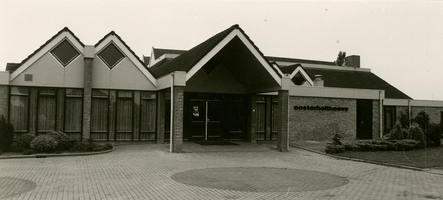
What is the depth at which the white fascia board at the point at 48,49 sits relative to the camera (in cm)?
1738

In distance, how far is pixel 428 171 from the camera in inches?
495

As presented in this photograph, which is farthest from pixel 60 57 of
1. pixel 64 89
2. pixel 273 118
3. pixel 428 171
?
pixel 428 171

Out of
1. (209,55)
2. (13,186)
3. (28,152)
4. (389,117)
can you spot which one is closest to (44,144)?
(28,152)

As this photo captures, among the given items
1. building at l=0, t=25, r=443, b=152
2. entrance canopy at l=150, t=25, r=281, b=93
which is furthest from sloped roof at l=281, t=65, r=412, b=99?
entrance canopy at l=150, t=25, r=281, b=93

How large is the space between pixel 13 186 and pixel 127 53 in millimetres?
11228

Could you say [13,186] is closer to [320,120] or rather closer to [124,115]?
[124,115]

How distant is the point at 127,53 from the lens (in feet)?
63.2

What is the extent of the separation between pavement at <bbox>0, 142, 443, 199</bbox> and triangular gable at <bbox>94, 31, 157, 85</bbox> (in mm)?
5047

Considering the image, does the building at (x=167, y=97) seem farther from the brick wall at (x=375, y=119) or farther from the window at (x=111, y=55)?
the brick wall at (x=375, y=119)

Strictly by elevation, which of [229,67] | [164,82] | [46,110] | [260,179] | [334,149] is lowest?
[260,179]

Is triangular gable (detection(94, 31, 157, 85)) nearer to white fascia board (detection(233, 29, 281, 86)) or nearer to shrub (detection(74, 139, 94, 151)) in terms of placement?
shrub (detection(74, 139, 94, 151))

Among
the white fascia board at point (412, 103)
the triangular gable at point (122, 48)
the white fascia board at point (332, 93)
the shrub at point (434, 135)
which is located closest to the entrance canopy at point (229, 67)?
the triangular gable at point (122, 48)

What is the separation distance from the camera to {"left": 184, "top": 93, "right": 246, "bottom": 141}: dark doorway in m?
20.4

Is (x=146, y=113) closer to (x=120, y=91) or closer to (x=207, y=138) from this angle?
(x=120, y=91)
